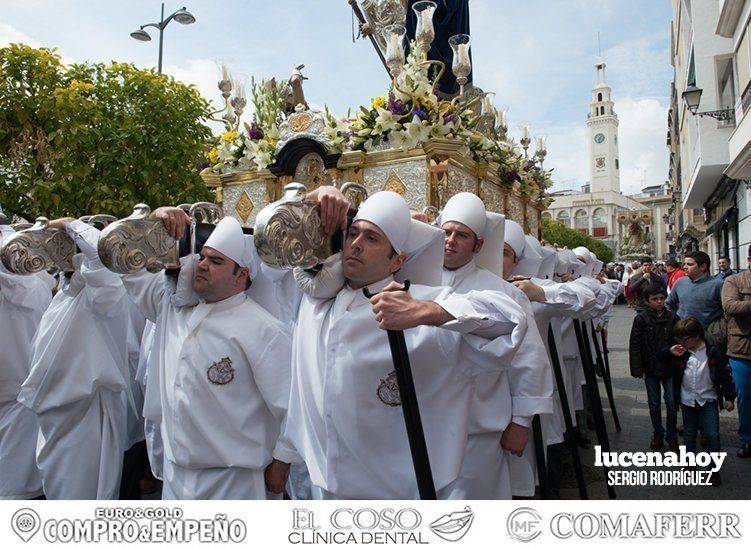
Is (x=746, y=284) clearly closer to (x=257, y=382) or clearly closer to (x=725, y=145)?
(x=257, y=382)

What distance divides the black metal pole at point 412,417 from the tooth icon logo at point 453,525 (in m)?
0.37

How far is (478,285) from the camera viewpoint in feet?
10.5

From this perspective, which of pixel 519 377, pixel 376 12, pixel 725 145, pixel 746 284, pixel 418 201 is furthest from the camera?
pixel 725 145

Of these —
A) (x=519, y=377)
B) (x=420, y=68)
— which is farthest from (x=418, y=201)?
(x=519, y=377)

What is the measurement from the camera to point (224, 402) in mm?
2764

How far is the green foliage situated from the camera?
176 feet

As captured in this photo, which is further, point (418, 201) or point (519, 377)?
point (418, 201)

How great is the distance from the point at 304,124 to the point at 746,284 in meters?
5.14

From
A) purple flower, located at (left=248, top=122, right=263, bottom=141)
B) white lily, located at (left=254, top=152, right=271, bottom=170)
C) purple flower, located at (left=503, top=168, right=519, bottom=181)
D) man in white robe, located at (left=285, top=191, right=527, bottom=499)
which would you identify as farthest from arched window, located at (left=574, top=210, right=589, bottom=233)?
man in white robe, located at (left=285, top=191, right=527, bottom=499)

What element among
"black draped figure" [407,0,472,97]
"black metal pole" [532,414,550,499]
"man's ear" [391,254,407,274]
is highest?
"black draped figure" [407,0,472,97]

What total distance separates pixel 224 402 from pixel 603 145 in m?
112

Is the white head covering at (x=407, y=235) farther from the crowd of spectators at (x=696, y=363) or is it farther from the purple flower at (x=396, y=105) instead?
the purple flower at (x=396, y=105)

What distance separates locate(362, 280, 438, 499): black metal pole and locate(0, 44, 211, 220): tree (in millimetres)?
7004

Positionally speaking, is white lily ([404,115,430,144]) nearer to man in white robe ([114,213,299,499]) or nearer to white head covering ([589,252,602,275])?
man in white robe ([114,213,299,499])
